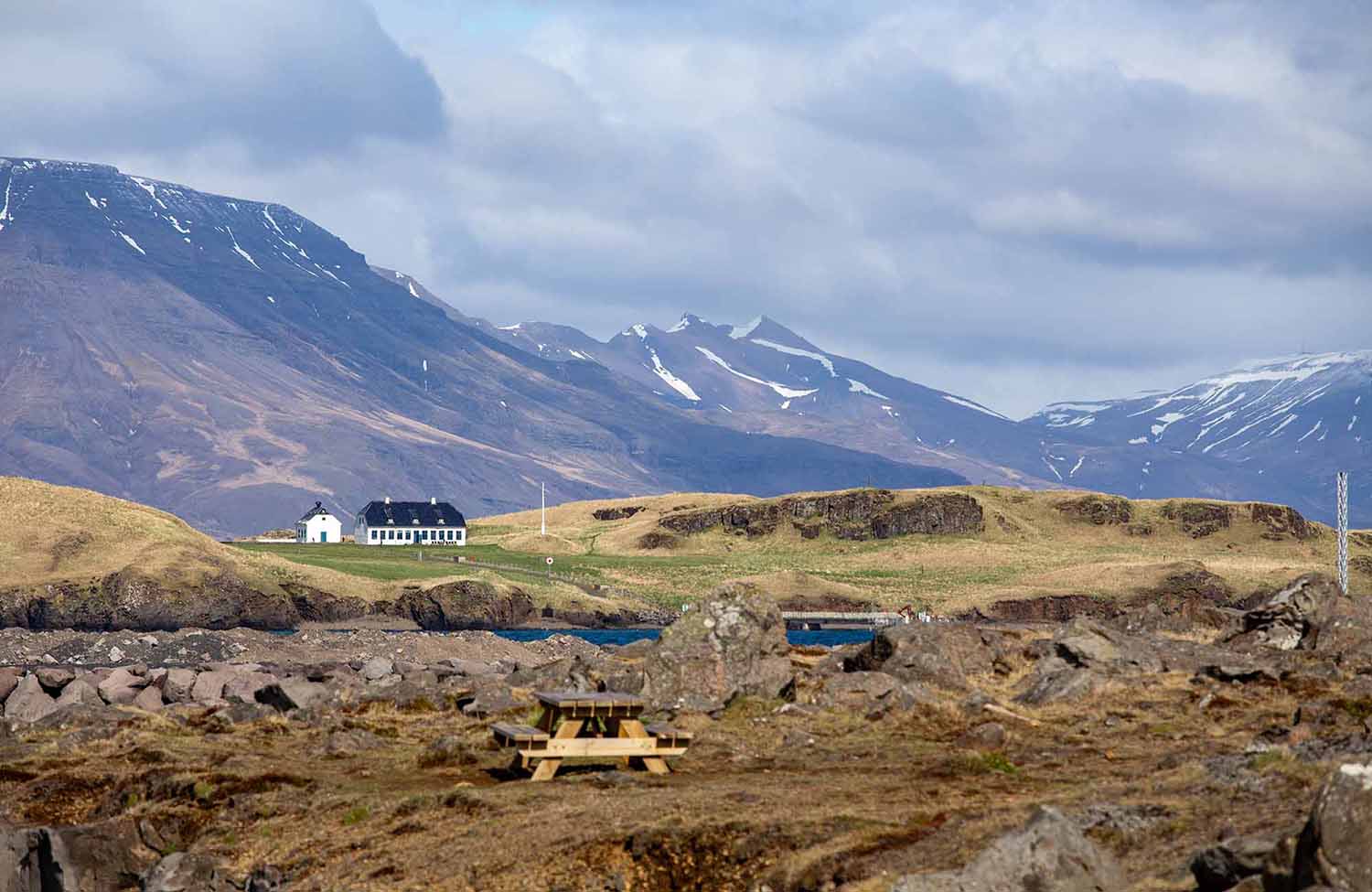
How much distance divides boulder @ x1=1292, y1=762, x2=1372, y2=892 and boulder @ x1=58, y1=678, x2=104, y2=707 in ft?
103

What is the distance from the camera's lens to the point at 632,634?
415 feet

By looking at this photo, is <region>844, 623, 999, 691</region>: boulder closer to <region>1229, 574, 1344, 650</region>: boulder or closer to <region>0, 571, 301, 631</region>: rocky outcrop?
<region>1229, 574, 1344, 650</region>: boulder

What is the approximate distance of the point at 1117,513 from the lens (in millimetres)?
197500

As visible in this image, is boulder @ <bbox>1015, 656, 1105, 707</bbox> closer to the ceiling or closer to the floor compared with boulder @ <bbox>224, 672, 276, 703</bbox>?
closer to the ceiling

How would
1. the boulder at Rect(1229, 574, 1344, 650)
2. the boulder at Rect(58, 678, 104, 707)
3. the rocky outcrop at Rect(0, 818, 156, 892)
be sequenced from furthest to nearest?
the boulder at Rect(58, 678, 104, 707)
the boulder at Rect(1229, 574, 1344, 650)
the rocky outcrop at Rect(0, 818, 156, 892)

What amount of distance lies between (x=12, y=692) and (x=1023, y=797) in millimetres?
28215

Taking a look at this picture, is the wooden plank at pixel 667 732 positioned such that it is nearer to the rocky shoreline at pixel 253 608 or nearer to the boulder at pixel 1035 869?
the boulder at pixel 1035 869

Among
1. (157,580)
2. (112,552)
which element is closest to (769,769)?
(157,580)

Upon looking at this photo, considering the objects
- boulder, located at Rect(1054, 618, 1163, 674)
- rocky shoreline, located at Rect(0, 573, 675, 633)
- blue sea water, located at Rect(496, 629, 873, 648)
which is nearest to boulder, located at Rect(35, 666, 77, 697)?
boulder, located at Rect(1054, 618, 1163, 674)

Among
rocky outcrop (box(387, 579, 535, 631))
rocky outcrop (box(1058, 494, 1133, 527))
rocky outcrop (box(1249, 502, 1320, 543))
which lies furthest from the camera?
rocky outcrop (box(1058, 494, 1133, 527))

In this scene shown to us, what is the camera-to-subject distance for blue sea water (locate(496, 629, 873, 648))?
117875 mm

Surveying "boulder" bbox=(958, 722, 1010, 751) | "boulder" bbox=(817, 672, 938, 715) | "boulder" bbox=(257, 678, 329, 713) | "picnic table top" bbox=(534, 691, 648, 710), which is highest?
"picnic table top" bbox=(534, 691, 648, 710)

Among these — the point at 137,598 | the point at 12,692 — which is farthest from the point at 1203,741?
the point at 137,598

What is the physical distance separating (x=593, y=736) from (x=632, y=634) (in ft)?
329
